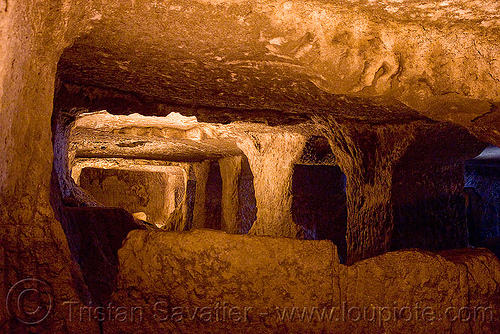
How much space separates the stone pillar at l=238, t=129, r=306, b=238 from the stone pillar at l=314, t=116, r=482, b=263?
1.94ft

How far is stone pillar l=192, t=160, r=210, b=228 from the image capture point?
5.88 meters

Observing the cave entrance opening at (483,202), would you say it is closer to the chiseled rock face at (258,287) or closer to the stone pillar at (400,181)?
the stone pillar at (400,181)

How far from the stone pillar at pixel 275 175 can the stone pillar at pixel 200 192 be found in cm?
210

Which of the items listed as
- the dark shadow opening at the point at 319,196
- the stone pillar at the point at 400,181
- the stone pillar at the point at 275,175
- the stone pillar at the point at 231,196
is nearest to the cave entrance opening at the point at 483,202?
the dark shadow opening at the point at 319,196

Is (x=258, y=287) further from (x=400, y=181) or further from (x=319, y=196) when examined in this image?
(x=319, y=196)

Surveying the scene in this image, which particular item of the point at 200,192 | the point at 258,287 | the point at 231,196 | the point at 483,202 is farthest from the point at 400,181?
the point at 483,202

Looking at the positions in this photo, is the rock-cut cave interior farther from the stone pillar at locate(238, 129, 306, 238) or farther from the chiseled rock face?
the stone pillar at locate(238, 129, 306, 238)

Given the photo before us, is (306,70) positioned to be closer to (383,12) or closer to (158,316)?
(383,12)

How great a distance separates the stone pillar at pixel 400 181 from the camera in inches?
105

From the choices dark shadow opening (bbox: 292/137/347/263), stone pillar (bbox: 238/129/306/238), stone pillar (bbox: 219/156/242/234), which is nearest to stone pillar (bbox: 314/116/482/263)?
stone pillar (bbox: 238/129/306/238)

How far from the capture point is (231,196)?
5094 millimetres

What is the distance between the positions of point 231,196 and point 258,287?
12.4ft

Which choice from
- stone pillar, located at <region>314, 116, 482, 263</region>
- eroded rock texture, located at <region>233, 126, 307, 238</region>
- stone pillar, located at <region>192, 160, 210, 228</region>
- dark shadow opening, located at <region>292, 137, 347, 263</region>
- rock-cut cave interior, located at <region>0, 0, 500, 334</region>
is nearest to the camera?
rock-cut cave interior, located at <region>0, 0, 500, 334</region>

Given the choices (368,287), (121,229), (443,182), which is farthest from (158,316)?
(443,182)
